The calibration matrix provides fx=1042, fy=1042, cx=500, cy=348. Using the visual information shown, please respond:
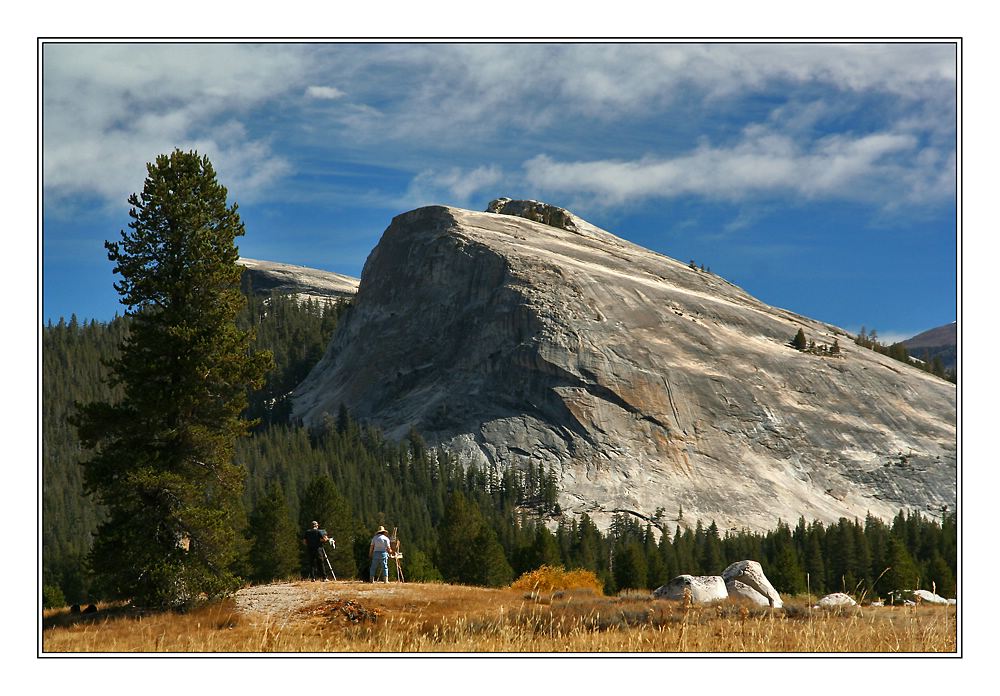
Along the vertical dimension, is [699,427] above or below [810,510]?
above

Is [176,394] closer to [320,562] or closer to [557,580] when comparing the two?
[320,562]

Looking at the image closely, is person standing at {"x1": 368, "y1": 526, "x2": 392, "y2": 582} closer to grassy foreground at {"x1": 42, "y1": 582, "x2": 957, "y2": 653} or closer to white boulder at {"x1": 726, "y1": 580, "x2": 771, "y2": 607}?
grassy foreground at {"x1": 42, "y1": 582, "x2": 957, "y2": 653}

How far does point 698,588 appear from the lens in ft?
107

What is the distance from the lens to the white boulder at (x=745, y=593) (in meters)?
32.5

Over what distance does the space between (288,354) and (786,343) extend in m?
89.9

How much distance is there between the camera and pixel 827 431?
411 feet

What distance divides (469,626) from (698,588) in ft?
39.0

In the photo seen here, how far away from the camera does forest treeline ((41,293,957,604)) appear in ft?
213

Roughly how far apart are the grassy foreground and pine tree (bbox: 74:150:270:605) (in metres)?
1.94

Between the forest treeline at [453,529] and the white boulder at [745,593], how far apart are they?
26484mm

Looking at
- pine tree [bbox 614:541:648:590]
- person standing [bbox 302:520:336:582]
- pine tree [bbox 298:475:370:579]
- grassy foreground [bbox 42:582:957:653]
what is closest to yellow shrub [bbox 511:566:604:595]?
pine tree [bbox 298:475:370:579]

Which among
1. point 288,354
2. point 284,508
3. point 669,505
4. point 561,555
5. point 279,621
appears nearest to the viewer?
point 279,621
